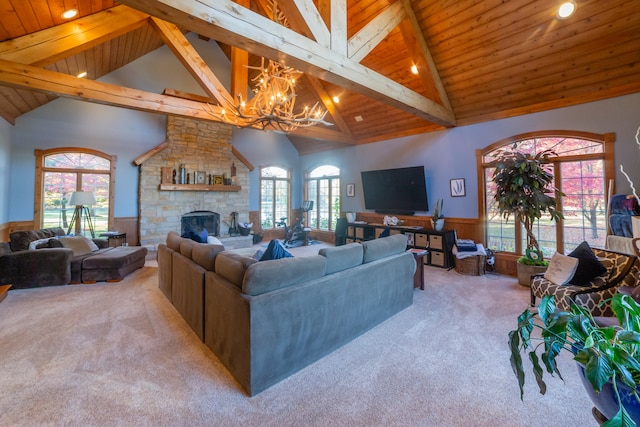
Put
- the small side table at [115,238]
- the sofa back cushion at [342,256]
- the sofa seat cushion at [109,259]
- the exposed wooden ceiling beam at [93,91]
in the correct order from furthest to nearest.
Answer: the small side table at [115,238]
the sofa seat cushion at [109,259]
the exposed wooden ceiling beam at [93,91]
the sofa back cushion at [342,256]

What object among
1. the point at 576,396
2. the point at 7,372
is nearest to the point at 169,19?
the point at 7,372

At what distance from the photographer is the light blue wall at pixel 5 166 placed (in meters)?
4.91

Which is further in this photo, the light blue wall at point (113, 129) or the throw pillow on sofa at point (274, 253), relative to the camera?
the light blue wall at point (113, 129)

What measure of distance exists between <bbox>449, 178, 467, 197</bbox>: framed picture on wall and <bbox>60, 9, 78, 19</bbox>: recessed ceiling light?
6590mm

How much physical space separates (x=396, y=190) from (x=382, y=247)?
3.72 m

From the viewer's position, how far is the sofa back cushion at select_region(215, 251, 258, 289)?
2033 mm

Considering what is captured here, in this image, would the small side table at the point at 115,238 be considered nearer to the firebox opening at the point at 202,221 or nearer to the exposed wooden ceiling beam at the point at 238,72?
the firebox opening at the point at 202,221

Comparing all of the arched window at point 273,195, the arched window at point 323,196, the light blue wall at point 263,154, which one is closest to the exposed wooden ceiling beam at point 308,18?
the arched window at point 323,196

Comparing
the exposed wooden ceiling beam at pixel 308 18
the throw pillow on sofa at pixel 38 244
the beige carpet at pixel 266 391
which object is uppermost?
the exposed wooden ceiling beam at pixel 308 18

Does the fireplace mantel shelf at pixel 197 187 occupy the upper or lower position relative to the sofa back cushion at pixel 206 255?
upper

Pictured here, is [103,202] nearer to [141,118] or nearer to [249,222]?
[141,118]

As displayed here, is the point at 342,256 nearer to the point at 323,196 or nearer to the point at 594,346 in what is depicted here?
the point at 594,346

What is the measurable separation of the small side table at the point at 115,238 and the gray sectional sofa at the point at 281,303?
3753mm

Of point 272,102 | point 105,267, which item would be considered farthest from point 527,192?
point 105,267
